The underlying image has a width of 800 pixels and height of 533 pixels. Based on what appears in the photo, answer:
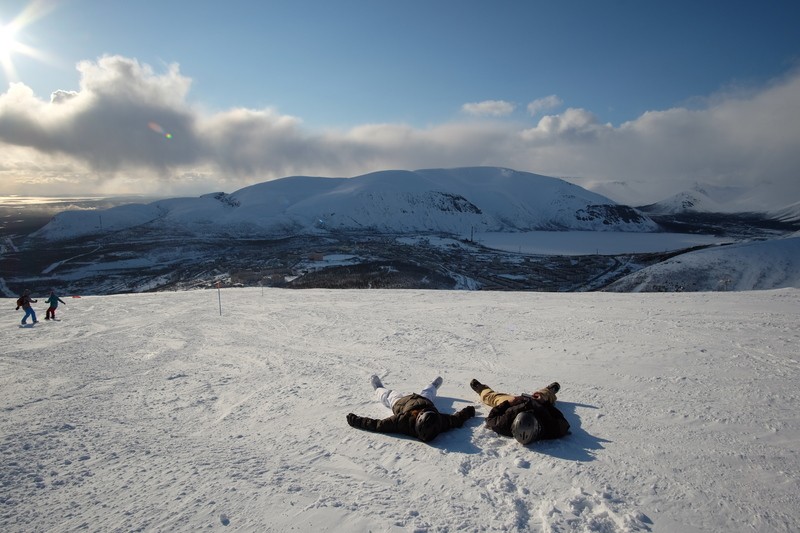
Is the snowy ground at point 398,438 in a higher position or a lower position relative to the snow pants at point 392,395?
lower

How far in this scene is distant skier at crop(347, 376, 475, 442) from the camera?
5555 millimetres

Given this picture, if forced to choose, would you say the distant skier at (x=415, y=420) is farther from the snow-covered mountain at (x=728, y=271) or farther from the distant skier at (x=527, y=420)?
the snow-covered mountain at (x=728, y=271)

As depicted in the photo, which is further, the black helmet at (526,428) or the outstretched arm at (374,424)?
the outstretched arm at (374,424)

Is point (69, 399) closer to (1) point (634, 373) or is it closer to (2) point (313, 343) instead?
(2) point (313, 343)

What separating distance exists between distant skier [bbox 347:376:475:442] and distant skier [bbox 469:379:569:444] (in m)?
0.51

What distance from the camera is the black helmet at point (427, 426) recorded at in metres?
5.51

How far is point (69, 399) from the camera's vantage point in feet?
24.1

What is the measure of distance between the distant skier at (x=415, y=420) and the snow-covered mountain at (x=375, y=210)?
109924 mm

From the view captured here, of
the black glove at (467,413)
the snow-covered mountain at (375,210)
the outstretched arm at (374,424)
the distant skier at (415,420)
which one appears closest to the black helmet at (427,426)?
the distant skier at (415,420)

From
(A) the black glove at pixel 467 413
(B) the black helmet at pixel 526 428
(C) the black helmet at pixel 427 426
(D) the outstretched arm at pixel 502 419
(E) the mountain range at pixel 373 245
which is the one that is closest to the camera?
(B) the black helmet at pixel 526 428

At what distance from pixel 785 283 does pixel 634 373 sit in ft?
134

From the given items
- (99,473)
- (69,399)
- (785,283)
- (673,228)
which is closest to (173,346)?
(69,399)

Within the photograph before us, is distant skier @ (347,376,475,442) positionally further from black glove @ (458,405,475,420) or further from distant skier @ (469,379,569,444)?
distant skier @ (469,379,569,444)

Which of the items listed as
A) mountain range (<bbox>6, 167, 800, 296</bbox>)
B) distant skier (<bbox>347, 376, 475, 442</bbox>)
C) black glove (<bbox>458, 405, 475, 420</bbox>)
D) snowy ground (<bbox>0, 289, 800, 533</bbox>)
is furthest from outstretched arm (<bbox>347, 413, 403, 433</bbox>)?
mountain range (<bbox>6, 167, 800, 296</bbox>)
